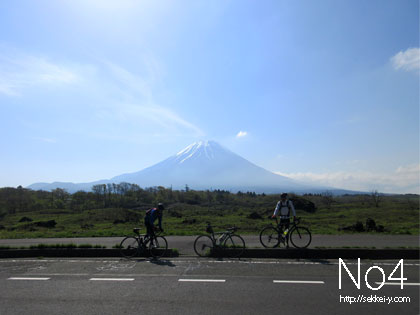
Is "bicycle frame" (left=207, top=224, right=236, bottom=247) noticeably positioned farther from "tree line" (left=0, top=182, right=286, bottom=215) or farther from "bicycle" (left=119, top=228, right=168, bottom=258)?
"tree line" (left=0, top=182, right=286, bottom=215)

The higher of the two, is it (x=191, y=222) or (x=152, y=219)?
(x=152, y=219)

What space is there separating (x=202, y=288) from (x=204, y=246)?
3166mm

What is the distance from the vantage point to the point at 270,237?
9.56 metres

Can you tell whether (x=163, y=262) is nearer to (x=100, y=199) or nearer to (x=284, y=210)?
(x=284, y=210)

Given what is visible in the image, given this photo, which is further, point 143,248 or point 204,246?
point 143,248

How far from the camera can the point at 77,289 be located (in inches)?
241

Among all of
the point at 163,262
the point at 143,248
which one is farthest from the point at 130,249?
the point at 163,262

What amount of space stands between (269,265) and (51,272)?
579cm

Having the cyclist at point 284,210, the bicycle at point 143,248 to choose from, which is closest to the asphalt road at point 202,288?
the bicycle at point 143,248

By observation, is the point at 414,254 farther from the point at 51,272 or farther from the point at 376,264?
the point at 51,272

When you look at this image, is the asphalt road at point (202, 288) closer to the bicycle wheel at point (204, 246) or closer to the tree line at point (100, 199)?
the bicycle wheel at point (204, 246)

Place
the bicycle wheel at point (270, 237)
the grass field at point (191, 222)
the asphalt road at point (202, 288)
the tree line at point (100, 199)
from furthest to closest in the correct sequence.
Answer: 1. the tree line at point (100, 199)
2. the grass field at point (191, 222)
3. the bicycle wheel at point (270, 237)
4. the asphalt road at point (202, 288)

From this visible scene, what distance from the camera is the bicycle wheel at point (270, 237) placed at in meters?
9.39

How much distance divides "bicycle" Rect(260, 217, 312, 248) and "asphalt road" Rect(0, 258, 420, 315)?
1.07 m
